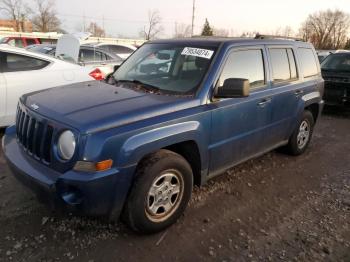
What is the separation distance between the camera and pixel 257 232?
139 inches

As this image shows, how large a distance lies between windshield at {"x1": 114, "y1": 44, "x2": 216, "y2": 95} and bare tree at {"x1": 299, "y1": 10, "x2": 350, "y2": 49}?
2464 inches

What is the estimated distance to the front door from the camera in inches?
149

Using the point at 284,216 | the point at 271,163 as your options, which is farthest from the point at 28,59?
the point at 284,216

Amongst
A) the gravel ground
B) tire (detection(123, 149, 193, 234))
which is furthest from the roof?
the gravel ground

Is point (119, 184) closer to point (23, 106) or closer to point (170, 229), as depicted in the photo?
point (170, 229)

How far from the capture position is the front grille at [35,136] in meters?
3.02

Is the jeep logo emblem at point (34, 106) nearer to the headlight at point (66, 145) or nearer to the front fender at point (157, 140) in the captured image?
the headlight at point (66, 145)

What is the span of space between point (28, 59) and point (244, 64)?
3.76 metres

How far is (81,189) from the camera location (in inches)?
109

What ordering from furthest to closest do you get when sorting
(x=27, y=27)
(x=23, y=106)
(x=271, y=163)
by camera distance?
(x=27, y=27), (x=271, y=163), (x=23, y=106)

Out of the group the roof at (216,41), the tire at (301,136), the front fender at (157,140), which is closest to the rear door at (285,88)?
the roof at (216,41)

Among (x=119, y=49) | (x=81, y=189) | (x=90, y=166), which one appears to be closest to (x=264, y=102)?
(x=90, y=166)

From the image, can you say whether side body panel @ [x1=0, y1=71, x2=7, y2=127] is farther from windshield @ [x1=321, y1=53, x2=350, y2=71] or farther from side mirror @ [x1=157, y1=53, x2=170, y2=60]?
windshield @ [x1=321, y1=53, x2=350, y2=71]

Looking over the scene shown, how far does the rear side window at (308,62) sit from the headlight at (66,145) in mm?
3807
